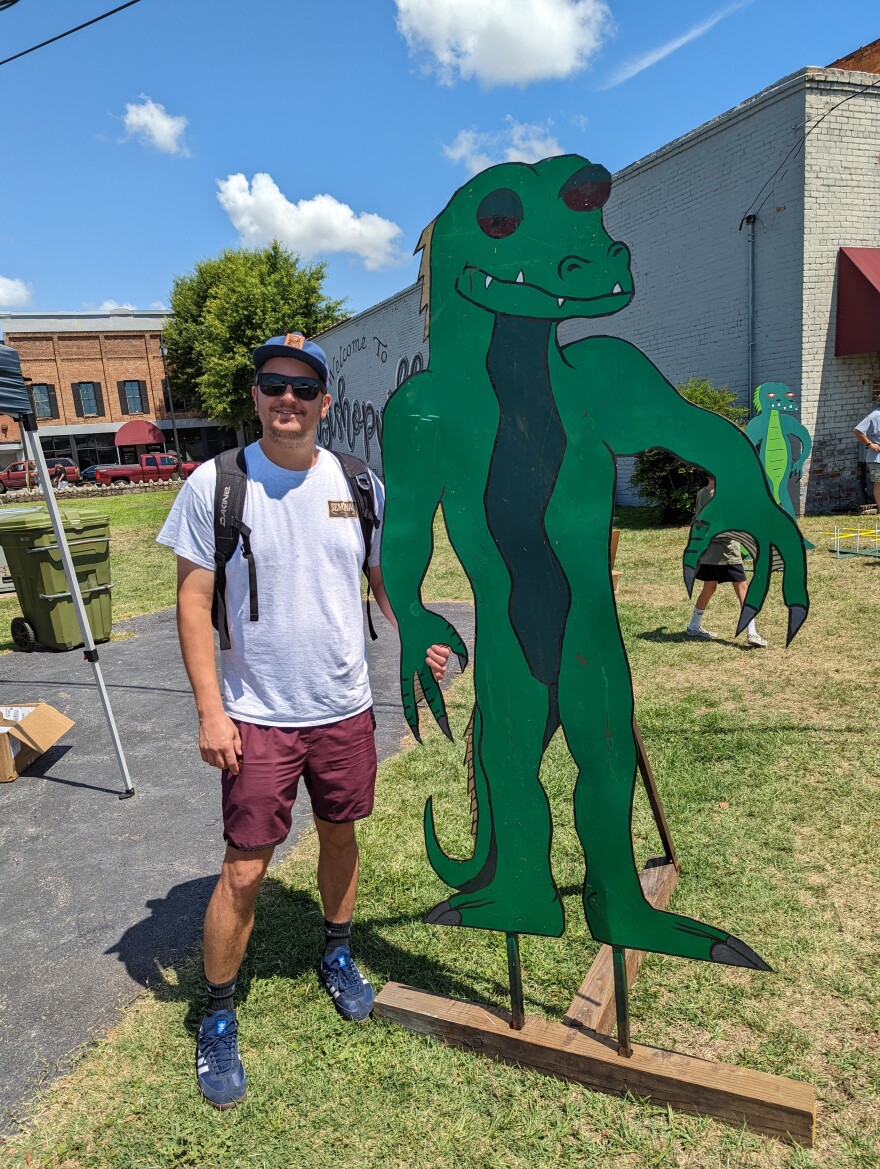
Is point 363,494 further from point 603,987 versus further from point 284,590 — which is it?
point 603,987

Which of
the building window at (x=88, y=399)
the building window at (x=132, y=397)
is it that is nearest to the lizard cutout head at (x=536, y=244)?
the building window at (x=88, y=399)

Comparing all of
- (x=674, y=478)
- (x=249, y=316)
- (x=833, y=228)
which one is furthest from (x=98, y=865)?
(x=249, y=316)

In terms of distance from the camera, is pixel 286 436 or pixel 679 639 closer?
pixel 286 436

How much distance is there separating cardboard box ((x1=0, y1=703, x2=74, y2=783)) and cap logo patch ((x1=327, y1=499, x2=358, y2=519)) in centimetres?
319

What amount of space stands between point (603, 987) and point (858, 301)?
36.4 feet

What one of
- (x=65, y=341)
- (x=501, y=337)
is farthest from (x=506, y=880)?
(x=65, y=341)

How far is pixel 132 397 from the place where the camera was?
4569 centimetres

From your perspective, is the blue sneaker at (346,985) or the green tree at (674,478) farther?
the green tree at (674,478)

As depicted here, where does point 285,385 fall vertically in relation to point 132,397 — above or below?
below

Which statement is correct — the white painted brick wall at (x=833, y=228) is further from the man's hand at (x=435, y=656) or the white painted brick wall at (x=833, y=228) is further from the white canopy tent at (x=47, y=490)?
the man's hand at (x=435, y=656)

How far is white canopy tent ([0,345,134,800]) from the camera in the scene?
4234 millimetres

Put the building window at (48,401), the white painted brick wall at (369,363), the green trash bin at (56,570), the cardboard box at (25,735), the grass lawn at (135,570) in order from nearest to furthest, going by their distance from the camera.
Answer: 1. the cardboard box at (25,735)
2. the green trash bin at (56,570)
3. the grass lawn at (135,570)
4. the white painted brick wall at (369,363)
5. the building window at (48,401)

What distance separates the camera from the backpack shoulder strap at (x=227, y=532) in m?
2.17

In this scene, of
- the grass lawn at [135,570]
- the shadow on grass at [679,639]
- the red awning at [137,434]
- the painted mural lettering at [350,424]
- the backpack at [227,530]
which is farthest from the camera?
the red awning at [137,434]
